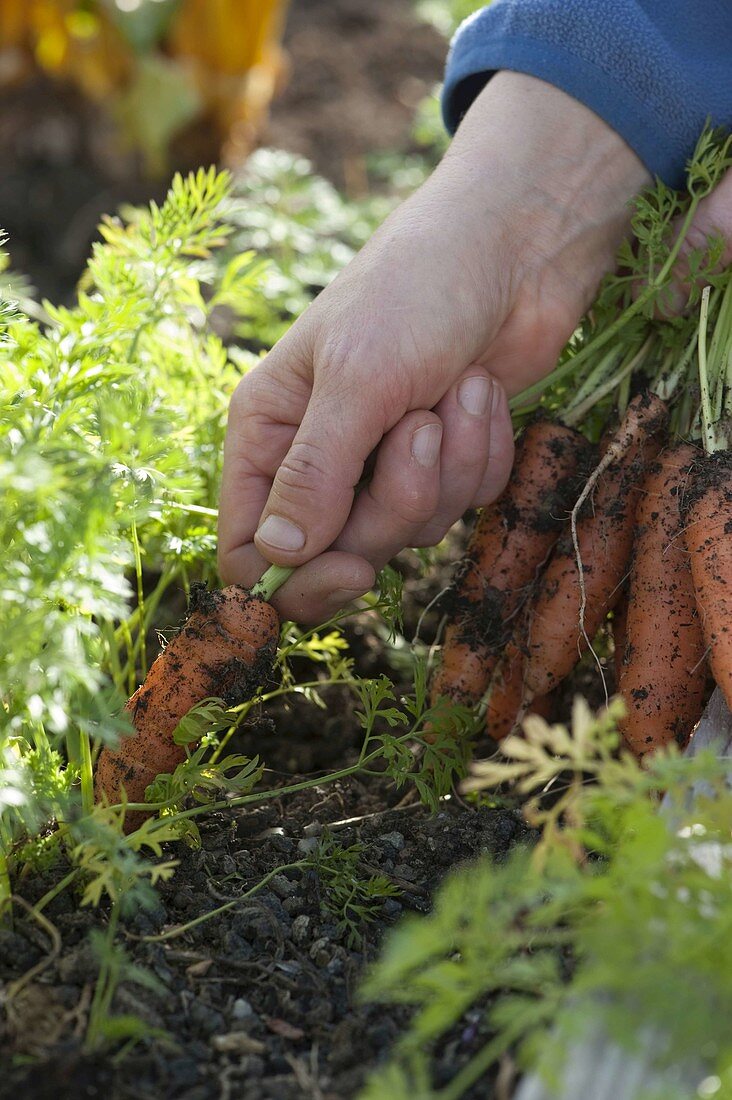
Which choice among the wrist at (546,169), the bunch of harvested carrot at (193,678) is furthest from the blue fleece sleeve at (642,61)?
the bunch of harvested carrot at (193,678)

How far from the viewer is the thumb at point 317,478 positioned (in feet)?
5.34

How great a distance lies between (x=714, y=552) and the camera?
1648 millimetres

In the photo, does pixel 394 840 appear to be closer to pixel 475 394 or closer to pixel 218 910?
pixel 218 910

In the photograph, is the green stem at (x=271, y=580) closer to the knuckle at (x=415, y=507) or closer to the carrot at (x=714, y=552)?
the knuckle at (x=415, y=507)

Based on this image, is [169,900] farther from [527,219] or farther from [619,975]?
[527,219]

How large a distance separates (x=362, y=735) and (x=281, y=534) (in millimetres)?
537

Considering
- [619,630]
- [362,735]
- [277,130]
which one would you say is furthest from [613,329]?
[277,130]

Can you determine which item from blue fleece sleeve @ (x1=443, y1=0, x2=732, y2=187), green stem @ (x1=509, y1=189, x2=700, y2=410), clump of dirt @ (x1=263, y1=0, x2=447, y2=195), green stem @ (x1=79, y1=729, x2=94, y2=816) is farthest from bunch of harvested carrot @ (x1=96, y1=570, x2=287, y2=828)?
clump of dirt @ (x1=263, y1=0, x2=447, y2=195)

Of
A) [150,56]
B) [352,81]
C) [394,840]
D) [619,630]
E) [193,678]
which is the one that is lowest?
[619,630]

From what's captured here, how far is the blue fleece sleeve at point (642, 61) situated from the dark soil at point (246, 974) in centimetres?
117

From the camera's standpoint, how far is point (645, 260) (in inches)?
72.7

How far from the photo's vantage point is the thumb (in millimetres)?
1629

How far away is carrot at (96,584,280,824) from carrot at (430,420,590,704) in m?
0.38

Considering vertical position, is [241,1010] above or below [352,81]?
below
